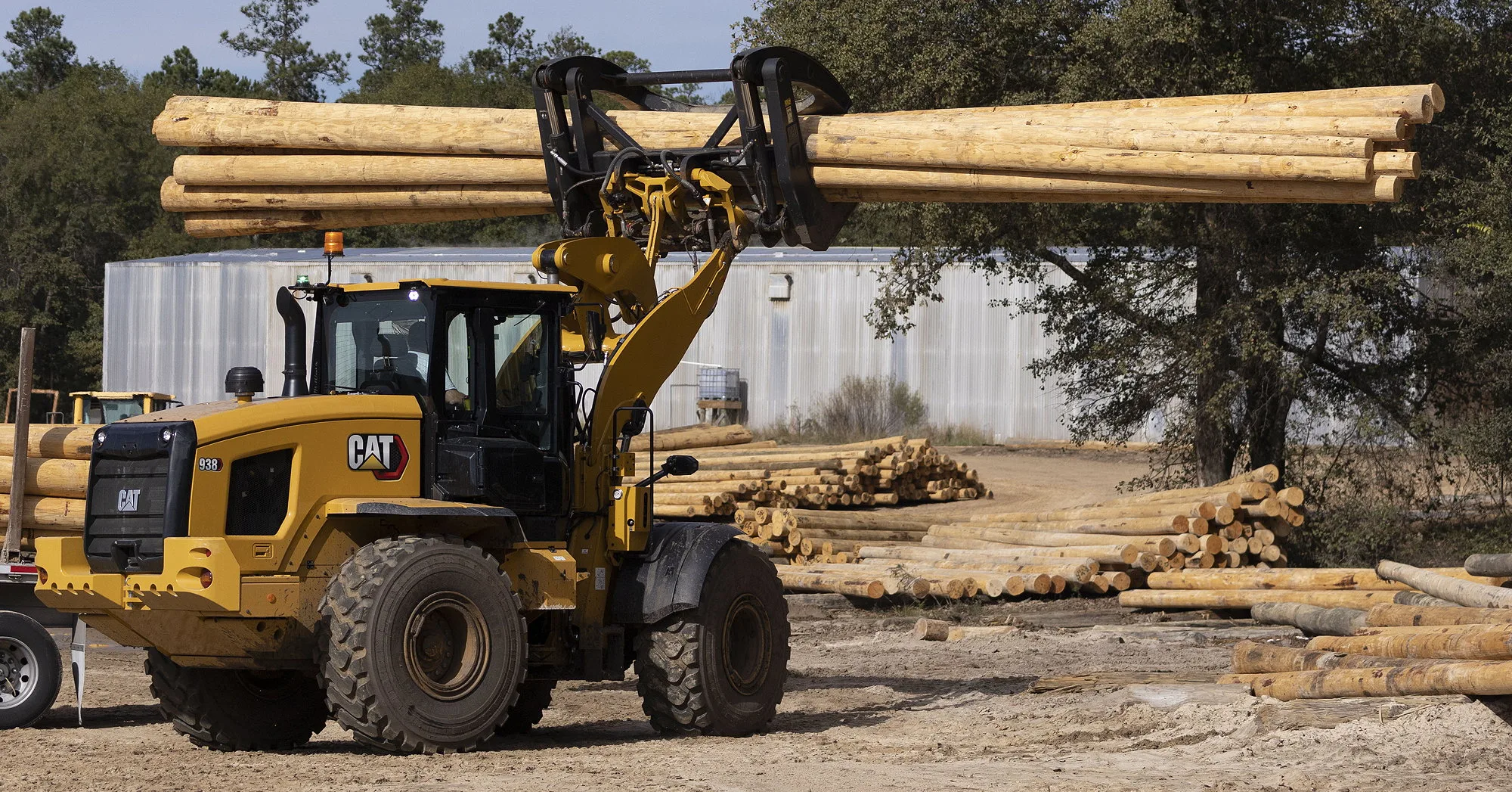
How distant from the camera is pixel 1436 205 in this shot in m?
20.3

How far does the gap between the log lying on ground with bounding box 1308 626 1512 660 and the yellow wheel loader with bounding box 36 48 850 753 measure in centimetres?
367

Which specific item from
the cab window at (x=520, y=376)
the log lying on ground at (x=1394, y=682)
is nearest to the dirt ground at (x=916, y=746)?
the log lying on ground at (x=1394, y=682)

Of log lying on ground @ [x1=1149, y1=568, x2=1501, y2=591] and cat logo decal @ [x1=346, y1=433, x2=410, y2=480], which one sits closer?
cat logo decal @ [x1=346, y1=433, x2=410, y2=480]

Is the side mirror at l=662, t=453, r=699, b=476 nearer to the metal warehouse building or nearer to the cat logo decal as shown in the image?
the cat logo decal

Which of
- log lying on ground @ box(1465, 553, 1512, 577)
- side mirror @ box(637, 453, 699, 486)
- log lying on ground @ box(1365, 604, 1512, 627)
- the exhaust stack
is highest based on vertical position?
the exhaust stack

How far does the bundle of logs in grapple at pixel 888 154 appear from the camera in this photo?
966 centimetres

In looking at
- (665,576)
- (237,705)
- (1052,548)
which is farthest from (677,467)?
(1052,548)

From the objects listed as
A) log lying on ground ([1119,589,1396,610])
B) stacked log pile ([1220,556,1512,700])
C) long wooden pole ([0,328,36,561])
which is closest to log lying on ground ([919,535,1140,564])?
log lying on ground ([1119,589,1396,610])

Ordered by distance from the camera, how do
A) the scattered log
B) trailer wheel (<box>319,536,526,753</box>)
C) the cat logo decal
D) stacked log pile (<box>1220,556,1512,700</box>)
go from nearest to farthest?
trailer wheel (<box>319,536,526,753</box>), stacked log pile (<box>1220,556,1512,700</box>), the cat logo decal, the scattered log

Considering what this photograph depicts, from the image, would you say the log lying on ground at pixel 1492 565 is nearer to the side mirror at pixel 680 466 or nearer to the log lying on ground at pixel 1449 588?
the log lying on ground at pixel 1449 588

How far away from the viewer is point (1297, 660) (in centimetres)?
1088

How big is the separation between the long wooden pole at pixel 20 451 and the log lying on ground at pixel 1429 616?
33.8 ft

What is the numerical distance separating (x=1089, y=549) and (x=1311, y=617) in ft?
16.8

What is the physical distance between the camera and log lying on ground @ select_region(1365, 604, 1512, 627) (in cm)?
1055
